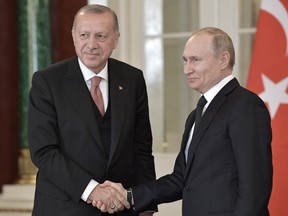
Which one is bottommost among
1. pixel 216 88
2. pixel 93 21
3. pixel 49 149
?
pixel 49 149

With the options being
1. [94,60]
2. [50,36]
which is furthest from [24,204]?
[94,60]

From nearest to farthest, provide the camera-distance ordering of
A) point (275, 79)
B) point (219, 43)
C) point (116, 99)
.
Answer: point (219, 43), point (116, 99), point (275, 79)

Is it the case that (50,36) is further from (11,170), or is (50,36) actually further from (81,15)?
(81,15)

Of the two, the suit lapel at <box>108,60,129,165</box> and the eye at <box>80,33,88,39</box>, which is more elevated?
Result: the eye at <box>80,33,88,39</box>

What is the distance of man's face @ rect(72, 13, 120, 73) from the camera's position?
279 centimetres

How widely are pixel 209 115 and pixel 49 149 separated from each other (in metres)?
0.69

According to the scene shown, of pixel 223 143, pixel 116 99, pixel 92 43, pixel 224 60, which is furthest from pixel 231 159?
pixel 92 43

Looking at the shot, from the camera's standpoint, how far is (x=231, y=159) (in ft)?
8.06

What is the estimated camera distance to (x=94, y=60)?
2816mm

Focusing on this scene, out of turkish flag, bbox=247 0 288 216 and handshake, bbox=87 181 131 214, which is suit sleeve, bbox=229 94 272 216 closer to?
handshake, bbox=87 181 131 214

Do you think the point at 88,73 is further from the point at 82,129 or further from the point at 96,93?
the point at 82,129

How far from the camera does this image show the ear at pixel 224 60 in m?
2.54

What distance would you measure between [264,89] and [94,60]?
124 centimetres

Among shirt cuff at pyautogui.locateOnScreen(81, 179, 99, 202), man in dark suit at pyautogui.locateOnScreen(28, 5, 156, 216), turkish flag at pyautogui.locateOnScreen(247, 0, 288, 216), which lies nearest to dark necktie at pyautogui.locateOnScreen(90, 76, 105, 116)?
man in dark suit at pyautogui.locateOnScreen(28, 5, 156, 216)
